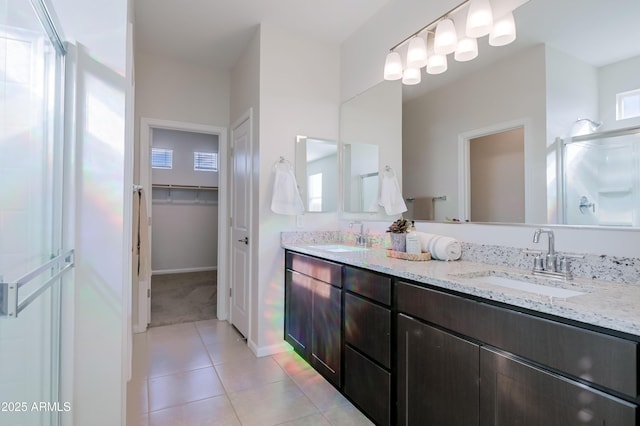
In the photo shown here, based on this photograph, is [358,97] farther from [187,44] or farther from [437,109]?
[187,44]

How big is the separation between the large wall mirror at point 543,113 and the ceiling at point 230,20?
1.05m

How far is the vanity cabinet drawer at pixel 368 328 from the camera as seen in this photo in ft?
5.42

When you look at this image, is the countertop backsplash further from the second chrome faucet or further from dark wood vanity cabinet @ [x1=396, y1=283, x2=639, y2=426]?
dark wood vanity cabinet @ [x1=396, y1=283, x2=639, y2=426]

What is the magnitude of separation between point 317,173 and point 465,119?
1.42m

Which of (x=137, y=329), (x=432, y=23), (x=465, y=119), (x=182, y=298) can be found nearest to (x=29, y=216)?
(x=465, y=119)

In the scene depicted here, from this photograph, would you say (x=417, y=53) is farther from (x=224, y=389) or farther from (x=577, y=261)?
(x=224, y=389)

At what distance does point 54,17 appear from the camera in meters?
1.26

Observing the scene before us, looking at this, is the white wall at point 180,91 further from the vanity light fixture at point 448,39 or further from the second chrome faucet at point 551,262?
the second chrome faucet at point 551,262

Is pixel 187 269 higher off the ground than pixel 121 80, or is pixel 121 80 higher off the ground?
pixel 121 80

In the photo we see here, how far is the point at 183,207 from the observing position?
20.9 ft

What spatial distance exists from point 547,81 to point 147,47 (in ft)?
11.3

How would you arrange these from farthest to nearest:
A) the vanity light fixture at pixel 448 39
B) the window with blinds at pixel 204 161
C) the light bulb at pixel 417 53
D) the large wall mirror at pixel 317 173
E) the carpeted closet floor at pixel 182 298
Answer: the window with blinds at pixel 204 161, the carpeted closet floor at pixel 182 298, the large wall mirror at pixel 317 173, the light bulb at pixel 417 53, the vanity light fixture at pixel 448 39

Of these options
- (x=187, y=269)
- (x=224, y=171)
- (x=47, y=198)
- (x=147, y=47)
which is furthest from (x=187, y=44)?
(x=187, y=269)

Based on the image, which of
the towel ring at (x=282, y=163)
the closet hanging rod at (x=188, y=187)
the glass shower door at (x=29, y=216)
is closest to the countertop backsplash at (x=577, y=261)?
the towel ring at (x=282, y=163)
